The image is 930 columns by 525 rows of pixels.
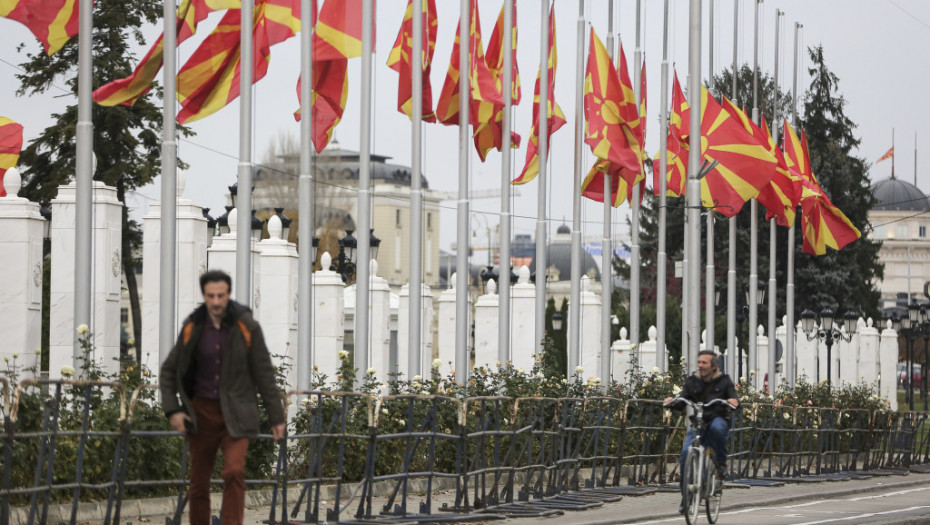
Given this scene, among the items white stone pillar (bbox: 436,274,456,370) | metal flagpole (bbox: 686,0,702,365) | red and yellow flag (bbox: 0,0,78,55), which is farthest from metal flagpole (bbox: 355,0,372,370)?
Answer: white stone pillar (bbox: 436,274,456,370)

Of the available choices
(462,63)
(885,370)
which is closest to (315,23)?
(462,63)

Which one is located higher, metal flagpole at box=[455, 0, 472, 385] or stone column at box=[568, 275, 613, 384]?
metal flagpole at box=[455, 0, 472, 385]

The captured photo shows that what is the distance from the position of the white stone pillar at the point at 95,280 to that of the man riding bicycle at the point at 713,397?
25.5ft

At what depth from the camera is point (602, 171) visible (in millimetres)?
29422

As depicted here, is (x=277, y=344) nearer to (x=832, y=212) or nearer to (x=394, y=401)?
(x=394, y=401)

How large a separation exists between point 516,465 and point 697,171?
908cm

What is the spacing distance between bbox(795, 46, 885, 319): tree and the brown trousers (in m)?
58.0

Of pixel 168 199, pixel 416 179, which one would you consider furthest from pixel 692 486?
pixel 416 179

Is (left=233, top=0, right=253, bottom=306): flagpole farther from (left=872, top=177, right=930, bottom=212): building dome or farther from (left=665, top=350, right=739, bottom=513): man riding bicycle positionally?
(left=872, top=177, right=930, bottom=212): building dome

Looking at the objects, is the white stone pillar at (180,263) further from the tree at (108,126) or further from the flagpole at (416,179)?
the tree at (108,126)

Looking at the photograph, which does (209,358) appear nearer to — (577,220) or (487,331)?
(577,220)

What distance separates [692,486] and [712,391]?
1551 millimetres

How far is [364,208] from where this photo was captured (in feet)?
68.6

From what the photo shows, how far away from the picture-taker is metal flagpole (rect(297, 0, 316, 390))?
19250 mm
